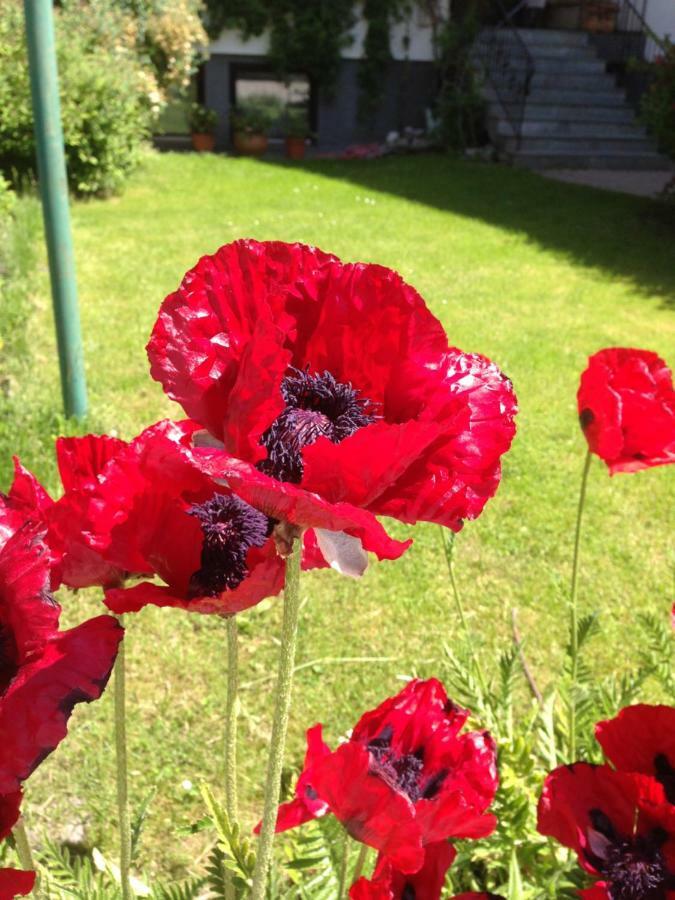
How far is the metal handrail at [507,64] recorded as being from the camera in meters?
14.9

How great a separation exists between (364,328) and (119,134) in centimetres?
1052

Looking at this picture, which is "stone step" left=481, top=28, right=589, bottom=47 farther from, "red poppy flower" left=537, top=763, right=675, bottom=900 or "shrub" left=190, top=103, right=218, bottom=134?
"red poppy flower" left=537, top=763, right=675, bottom=900

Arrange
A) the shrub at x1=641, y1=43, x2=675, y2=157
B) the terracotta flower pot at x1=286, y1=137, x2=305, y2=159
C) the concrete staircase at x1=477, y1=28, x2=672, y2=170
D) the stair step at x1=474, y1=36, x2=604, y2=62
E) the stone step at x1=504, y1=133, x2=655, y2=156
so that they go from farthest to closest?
the stair step at x1=474, y1=36, x2=604, y2=62, the terracotta flower pot at x1=286, y1=137, x2=305, y2=159, the stone step at x1=504, y1=133, x2=655, y2=156, the concrete staircase at x1=477, y1=28, x2=672, y2=170, the shrub at x1=641, y1=43, x2=675, y2=157

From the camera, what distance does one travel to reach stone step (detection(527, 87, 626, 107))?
15055 millimetres

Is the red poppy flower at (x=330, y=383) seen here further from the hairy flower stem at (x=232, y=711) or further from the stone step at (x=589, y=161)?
the stone step at (x=589, y=161)

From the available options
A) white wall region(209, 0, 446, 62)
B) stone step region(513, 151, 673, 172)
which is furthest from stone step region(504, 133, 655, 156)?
white wall region(209, 0, 446, 62)

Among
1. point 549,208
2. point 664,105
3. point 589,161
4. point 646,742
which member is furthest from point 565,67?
point 646,742

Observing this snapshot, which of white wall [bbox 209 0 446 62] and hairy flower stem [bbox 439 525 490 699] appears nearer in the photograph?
hairy flower stem [bbox 439 525 490 699]

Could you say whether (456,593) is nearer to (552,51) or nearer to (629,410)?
(629,410)

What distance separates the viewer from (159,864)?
216 centimetres

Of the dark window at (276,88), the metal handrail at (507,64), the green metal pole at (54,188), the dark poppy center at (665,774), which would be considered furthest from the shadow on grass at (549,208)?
the dark poppy center at (665,774)

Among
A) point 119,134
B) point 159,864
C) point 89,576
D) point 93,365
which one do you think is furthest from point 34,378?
point 119,134

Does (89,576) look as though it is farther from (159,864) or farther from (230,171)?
(230,171)

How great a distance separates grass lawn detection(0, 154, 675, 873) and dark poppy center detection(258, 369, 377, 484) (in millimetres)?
572
